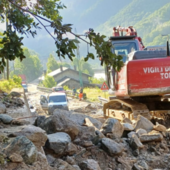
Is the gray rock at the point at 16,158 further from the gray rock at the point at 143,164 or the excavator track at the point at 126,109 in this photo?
the excavator track at the point at 126,109

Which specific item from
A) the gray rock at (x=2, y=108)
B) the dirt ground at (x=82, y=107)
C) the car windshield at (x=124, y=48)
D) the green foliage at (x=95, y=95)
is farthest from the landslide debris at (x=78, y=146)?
the green foliage at (x=95, y=95)

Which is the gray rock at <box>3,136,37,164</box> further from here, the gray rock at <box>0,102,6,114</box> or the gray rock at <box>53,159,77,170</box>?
the gray rock at <box>0,102,6,114</box>

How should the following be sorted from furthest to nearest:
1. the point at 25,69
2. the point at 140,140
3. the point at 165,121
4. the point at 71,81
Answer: the point at 25,69, the point at 71,81, the point at 165,121, the point at 140,140

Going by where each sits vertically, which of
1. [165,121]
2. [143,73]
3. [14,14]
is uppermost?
[14,14]

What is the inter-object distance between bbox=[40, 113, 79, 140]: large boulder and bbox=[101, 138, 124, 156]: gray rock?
1.75 feet

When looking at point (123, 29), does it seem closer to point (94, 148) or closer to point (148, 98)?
point (148, 98)

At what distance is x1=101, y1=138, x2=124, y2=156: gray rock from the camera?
4.36 m

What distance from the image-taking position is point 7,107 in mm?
9320

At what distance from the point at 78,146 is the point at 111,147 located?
56 centimetres

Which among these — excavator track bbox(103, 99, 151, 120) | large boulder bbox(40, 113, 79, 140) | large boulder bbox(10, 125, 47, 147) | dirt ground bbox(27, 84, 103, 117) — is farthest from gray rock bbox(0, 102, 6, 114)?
dirt ground bbox(27, 84, 103, 117)

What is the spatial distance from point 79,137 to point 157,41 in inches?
6061

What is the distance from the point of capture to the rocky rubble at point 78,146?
3.30 meters

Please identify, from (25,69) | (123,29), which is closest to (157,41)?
(25,69)

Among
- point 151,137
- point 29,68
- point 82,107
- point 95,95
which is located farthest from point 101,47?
point 29,68
